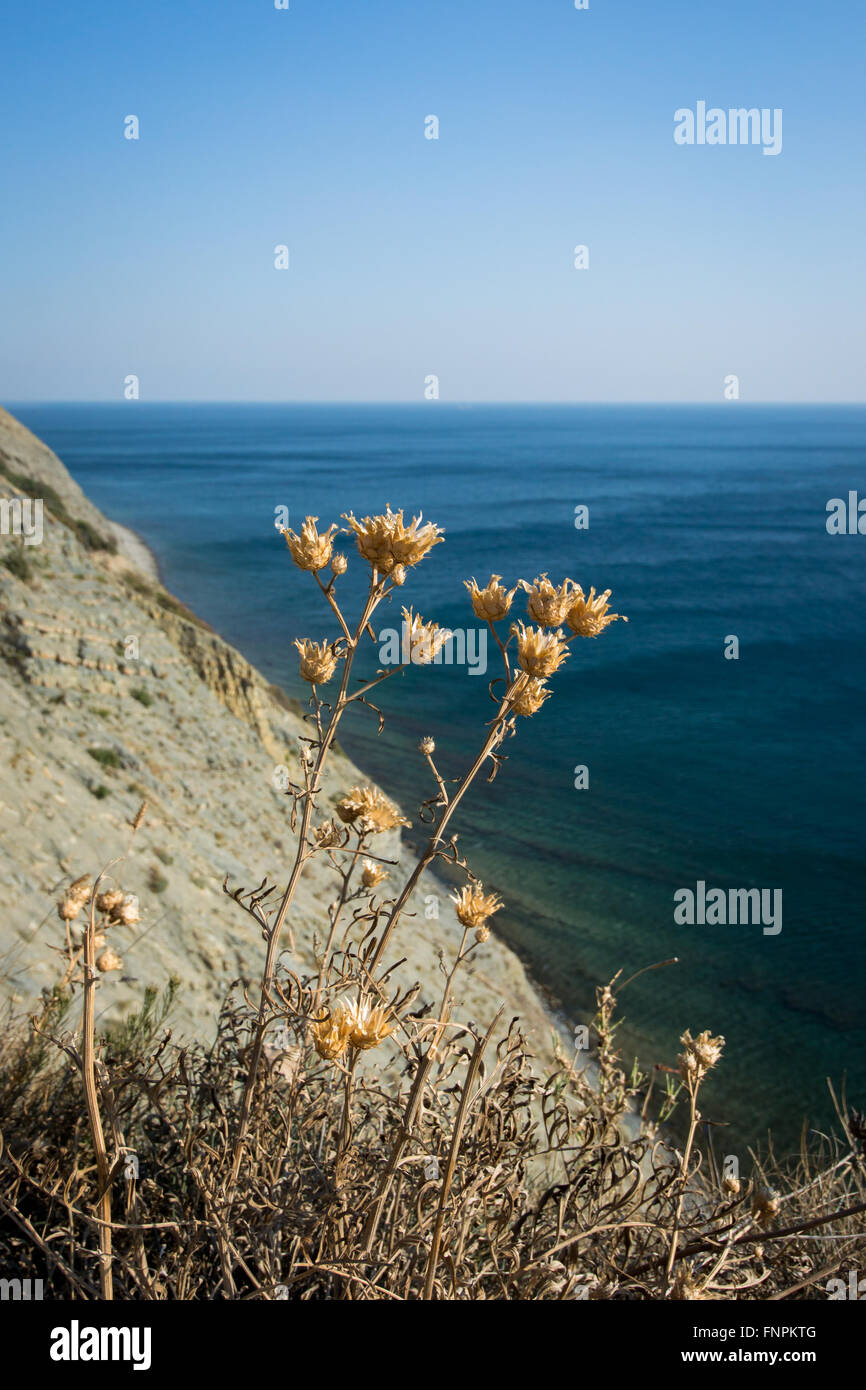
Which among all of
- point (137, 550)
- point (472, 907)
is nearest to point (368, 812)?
point (472, 907)

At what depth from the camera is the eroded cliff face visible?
6652 millimetres

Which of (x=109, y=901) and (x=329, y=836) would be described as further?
(x=329, y=836)

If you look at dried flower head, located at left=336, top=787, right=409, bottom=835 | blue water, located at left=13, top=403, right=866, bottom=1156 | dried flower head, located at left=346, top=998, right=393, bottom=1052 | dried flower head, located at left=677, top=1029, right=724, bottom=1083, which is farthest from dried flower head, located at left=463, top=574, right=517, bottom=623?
blue water, located at left=13, top=403, right=866, bottom=1156

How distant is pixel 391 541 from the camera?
1589mm

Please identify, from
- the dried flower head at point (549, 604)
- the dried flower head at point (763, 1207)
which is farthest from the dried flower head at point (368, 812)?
the dried flower head at point (763, 1207)

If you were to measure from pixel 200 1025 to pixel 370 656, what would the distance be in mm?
20189

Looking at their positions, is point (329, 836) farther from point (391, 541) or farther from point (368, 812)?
point (391, 541)

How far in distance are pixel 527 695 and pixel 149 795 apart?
8202mm

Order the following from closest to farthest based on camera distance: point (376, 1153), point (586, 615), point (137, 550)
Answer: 1. point (586, 615)
2. point (376, 1153)
3. point (137, 550)

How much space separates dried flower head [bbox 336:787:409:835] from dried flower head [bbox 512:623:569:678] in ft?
1.79

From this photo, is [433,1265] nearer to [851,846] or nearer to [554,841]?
[554,841]

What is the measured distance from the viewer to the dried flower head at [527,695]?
152 centimetres

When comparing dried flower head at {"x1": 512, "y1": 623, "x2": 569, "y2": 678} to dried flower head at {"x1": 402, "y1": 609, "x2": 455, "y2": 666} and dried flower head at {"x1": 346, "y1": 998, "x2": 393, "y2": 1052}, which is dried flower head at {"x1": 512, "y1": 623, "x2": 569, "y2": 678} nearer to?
dried flower head at {"x1": 402, "y1": 609, "x2": 455, "y2": 666}

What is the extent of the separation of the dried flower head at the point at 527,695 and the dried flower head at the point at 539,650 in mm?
19
